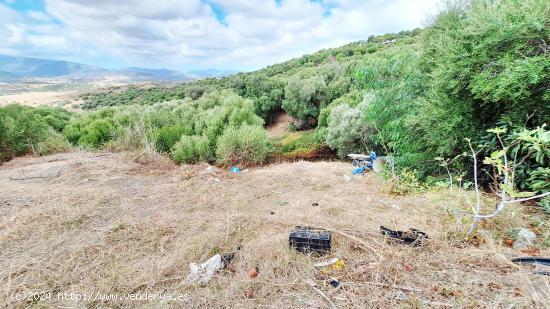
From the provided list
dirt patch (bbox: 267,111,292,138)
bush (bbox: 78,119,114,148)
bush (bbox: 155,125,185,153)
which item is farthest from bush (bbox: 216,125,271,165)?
dirt patch (bbox: 267,111,292,138)

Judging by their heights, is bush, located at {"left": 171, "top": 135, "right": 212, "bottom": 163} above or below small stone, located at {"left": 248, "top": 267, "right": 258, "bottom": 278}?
below

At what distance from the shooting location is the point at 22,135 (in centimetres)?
798

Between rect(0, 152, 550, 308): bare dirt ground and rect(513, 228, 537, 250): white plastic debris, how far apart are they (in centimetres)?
13

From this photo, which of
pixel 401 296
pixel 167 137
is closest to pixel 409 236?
pixel 401 296

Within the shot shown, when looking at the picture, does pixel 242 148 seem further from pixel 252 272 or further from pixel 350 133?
pixel 252 272

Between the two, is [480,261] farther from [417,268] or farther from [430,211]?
[430,211]

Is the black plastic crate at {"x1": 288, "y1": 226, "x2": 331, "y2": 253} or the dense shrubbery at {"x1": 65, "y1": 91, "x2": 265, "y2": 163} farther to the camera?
the dense shrubbery at {"x1": 65, "y1": 91, "x2": 265, "y2": 163}

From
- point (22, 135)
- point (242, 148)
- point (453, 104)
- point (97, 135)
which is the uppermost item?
point (453, 104)

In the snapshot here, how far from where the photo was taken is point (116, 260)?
105 inches

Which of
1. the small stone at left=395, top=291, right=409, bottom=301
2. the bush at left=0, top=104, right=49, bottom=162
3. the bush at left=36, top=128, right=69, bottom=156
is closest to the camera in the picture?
the small stone at left=395, top=291, right=409, bottom=301

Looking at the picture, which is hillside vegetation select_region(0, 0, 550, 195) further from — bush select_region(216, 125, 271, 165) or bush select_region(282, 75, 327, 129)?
bush select_region(282, 75, 327, 129)

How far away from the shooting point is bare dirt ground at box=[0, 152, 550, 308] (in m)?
1.99

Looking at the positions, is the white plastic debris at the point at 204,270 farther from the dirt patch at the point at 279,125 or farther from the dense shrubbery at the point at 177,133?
the dirt patch at the point at 279,125

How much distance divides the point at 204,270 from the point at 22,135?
9138mm
